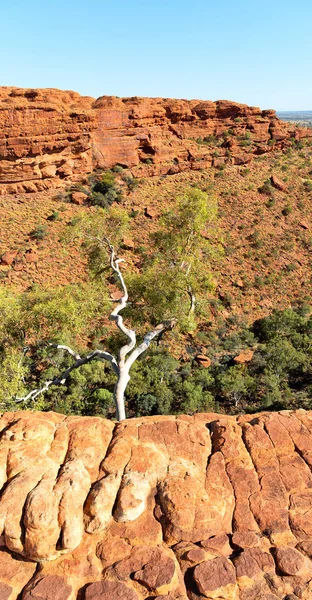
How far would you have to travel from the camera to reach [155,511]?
13.1ft

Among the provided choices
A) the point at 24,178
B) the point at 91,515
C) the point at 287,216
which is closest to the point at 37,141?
the point at 24,178

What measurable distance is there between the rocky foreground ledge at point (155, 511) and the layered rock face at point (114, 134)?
26.3 meters

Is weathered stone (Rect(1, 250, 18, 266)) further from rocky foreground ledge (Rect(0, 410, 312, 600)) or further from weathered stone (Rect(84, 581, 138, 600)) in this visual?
weathered stone (Rect(84, 581, 138, 600))

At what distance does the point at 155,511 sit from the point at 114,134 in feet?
106

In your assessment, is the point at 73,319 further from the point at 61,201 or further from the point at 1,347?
the point at 61,201

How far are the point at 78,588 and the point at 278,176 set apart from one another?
33.3m

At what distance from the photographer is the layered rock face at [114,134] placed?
27594 mm

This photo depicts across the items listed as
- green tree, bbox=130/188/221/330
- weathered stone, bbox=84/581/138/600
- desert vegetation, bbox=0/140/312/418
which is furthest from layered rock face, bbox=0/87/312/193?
weathered stone, bbox=84/581/138/600

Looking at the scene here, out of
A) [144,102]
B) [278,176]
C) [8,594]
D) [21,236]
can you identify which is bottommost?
[21,236]

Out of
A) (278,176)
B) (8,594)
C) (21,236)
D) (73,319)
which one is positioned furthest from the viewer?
(278,176)

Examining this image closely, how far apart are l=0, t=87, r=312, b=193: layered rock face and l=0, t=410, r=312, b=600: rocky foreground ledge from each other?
26341mm

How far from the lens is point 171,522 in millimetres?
3846

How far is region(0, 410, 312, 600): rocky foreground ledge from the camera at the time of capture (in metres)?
3.39

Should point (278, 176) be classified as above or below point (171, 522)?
above
